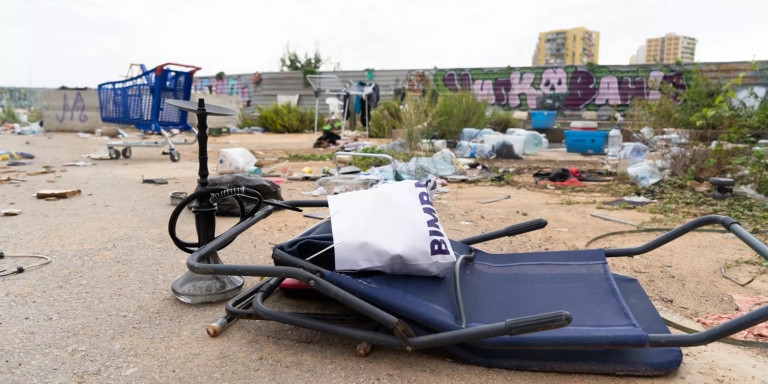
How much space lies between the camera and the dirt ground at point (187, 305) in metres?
1.84

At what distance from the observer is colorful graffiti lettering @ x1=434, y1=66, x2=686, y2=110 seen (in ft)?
65.0

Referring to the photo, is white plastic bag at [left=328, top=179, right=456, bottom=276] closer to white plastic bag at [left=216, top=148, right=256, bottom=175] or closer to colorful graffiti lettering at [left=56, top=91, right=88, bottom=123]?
white plastic bag at [left=216, top=148, right=256, bottom=175]

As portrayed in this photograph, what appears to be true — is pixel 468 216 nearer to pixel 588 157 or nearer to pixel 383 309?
pixel 383 309

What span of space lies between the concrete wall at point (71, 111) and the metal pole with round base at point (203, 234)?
14.9 metres

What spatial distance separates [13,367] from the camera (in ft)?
6.10

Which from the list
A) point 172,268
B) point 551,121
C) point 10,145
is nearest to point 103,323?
point 172,268

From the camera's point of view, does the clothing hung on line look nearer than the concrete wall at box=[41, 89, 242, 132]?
Yes

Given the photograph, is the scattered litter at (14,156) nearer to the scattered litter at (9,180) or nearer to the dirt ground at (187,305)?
the scattered litter at (9,180)

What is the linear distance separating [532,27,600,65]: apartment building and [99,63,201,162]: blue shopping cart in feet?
202

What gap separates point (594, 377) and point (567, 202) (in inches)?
135

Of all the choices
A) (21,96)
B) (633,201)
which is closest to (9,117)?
(21,96)

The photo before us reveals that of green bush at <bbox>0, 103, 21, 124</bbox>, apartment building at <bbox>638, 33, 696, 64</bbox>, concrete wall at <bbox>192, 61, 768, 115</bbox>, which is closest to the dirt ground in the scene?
concrete wall at <bbox>192, 61, 768, 115</bbox>

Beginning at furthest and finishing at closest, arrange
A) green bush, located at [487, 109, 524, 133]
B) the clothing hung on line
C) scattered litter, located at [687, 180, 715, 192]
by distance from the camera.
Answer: green bush, located at [487, 109, 524, 133] < the clothing hung on line < scattered litter, located at [687, 180, 715, 192]

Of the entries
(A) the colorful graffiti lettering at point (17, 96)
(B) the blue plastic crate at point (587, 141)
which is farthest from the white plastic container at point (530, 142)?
(A) the colorful graffiti lettering at point (17, 96)
